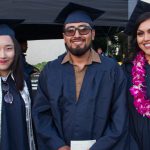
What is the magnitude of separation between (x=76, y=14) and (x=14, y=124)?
116cm

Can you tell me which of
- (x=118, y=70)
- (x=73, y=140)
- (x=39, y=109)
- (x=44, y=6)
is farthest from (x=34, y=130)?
(x=44, y=6)

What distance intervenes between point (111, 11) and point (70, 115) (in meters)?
2.09

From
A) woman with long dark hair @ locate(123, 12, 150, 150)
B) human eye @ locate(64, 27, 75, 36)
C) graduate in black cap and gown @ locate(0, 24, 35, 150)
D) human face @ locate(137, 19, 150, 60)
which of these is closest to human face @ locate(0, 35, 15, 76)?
graduate in black cap and gown @ locate(0, 24, 35, 150)

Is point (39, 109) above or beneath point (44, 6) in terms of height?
beneath

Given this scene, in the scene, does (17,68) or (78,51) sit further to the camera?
(17,68)

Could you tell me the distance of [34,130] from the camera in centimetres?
359

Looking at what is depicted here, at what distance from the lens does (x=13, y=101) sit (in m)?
3.43

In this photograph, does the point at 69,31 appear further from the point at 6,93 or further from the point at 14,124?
the point at 14,124

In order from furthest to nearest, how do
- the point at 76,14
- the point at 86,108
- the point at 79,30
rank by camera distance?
the point at 76,14
the point at 79,30
the point at 86,108

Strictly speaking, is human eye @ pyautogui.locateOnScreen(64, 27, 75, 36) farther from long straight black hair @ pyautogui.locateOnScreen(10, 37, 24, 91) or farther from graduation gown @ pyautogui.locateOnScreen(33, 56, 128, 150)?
long straight black hair @ pyautogui.locateOnScreen(10, 37, 24, 91)

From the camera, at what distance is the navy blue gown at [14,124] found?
3.33 m

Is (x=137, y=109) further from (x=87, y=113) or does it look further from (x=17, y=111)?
(x=17, y=111)

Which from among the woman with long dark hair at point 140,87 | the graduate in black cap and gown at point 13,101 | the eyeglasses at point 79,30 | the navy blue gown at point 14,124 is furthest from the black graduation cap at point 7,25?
the woman with long dark hair at point 140,87

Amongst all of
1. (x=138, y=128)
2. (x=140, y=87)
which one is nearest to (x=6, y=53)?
(x=140, y=87)
